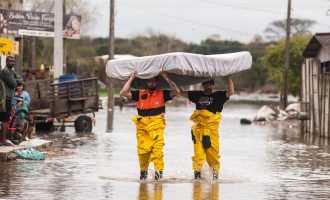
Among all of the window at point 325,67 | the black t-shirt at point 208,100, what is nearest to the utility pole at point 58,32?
the window at point 325,67

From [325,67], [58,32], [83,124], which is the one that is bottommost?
[83,124]

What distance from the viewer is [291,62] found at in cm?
9369

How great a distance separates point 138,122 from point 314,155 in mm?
8725

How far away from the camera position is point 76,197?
42.7ft

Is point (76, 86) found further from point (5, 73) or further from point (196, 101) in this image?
point (196, 101)

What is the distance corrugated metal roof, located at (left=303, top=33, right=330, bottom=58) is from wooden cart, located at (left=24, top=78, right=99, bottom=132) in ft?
27.0

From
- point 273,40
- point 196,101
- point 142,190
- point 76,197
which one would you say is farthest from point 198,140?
point 273,40

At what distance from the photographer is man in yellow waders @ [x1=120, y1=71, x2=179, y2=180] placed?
605 inches

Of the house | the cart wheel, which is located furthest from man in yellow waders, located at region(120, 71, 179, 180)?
the house

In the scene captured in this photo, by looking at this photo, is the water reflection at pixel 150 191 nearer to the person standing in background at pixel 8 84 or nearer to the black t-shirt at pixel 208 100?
the black t-shirt at pixel 208 100

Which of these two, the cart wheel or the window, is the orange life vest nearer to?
the cart wheel

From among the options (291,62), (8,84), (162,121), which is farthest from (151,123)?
(291,62)

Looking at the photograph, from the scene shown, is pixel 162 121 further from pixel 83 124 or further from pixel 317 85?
pixel 317 85

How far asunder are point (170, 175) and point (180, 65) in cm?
218
